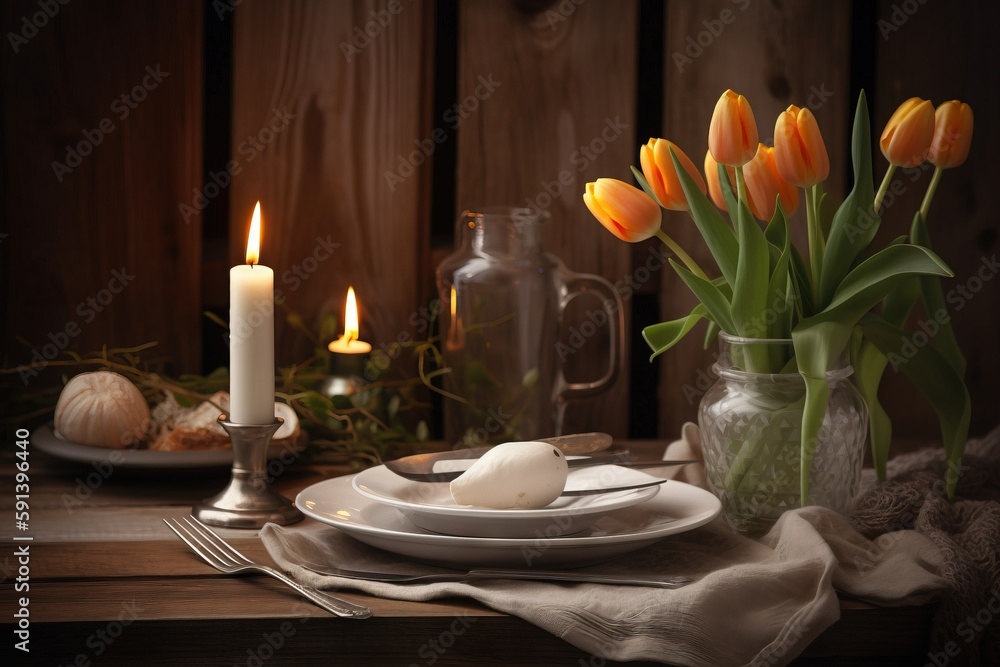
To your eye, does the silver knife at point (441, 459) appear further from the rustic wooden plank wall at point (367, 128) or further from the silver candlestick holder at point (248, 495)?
the rustic wooden plank wall at point (367, 128)

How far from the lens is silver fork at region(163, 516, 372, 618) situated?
0.63 metres

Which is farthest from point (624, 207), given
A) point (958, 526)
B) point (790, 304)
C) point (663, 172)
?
point (958, 526)

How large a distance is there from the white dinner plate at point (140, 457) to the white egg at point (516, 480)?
13.1 inches

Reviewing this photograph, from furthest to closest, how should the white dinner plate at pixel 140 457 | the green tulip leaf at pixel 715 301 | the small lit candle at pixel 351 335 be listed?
the small lit candle at pixel 351 335 < the white dinner plate at pixel 140 457 < the green tulip leaf at pixel 715 301

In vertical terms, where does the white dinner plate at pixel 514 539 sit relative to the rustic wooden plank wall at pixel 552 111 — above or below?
below

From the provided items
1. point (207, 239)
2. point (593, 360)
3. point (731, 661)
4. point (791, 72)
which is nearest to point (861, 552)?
point (731, 661)

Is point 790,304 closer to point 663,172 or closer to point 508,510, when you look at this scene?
point 663,172

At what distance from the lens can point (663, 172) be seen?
812 mm

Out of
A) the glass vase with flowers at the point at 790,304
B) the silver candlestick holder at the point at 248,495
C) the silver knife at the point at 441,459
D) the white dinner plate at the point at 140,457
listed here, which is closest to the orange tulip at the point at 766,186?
the glass vase with flowers at the point at 790,304

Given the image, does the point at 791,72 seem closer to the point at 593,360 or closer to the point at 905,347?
the point at 593,360

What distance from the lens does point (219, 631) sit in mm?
622

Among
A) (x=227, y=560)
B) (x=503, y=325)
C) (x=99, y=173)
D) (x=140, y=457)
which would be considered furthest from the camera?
(x=99, y=173)

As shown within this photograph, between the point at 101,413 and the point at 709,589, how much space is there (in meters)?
0.67

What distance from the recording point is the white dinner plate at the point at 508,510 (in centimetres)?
68
